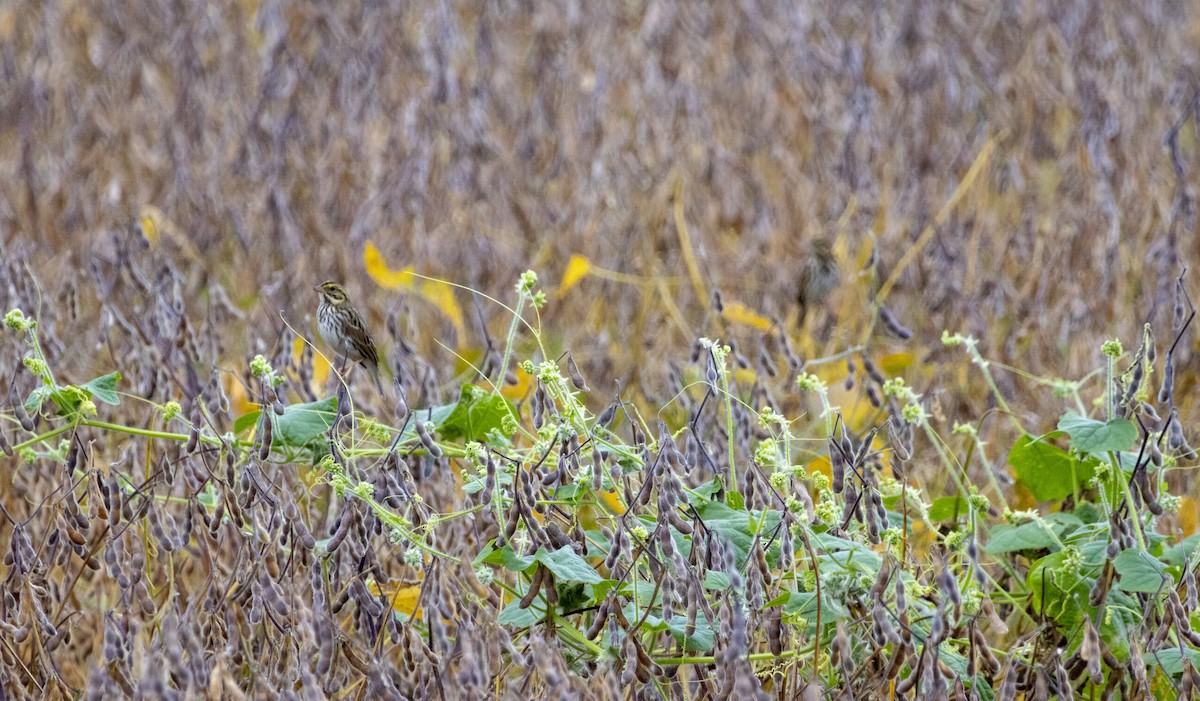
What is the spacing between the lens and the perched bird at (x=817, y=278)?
4.43 meters

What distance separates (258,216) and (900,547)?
3.21m

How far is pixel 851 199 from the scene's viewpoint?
4.93m

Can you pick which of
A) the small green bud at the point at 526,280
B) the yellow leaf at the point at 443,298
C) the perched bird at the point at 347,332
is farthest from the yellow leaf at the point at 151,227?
the small green bud at the point at 526,280

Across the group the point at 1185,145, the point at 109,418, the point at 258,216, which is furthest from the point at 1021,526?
the point at 1185,145

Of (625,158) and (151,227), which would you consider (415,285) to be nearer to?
(151,227)

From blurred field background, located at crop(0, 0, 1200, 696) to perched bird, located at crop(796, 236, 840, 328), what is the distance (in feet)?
0.17

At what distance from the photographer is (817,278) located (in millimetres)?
4438

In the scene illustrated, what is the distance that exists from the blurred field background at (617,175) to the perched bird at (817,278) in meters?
0.05

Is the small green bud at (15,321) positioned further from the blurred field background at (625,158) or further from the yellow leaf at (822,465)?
the yellow leaf at (822,465)

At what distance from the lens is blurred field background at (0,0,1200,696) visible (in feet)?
13.0

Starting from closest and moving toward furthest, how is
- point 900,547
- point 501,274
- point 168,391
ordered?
point 900,547
point 168,391
point 501,274

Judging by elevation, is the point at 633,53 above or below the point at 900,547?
below

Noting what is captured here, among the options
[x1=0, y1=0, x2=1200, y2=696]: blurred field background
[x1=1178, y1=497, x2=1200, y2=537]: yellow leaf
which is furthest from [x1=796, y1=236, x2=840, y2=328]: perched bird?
[x1=1178, y1=497, x2=1200, y2=537]: yellow leaf

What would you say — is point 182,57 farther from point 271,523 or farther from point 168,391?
point 271,523
